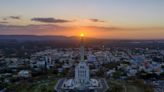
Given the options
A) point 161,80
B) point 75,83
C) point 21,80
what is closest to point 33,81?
point 21,80

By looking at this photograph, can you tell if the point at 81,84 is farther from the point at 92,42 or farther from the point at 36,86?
the point at 92,42

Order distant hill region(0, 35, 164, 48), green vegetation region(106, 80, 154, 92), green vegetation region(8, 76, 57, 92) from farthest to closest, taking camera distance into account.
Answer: distant hill region(0, 35, 164, 48) → green vegetation region(8, 76, 57, 92) → green vegetation region(106, 80, 154, 92)

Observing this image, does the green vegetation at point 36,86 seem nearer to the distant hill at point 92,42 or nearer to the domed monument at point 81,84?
the domed monument at point 81,84

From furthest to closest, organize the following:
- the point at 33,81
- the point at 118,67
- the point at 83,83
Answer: the point at 118,67, the point at 33,81, the point at 83,83

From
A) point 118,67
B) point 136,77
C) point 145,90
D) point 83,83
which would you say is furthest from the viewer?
point 118,67

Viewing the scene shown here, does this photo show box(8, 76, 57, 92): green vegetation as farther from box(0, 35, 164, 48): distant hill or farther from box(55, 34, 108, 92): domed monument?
box(0, 35, 164, 48): distant hill

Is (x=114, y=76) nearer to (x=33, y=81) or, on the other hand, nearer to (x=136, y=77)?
(x=136, y=77)

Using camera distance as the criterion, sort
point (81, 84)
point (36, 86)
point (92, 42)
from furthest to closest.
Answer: point (92, 42) < point (36, 86) < point (81, 84)

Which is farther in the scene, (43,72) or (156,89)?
(43,72)

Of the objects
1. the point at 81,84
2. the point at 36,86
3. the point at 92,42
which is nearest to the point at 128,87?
the point at 81,84

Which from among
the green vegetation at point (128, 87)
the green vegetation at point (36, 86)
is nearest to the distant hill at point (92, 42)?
the green vegetation at point (36, 86)

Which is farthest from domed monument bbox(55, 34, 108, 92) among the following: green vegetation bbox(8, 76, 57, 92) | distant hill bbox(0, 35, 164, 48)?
distant hill bbox(0, 35, 164, 48)
